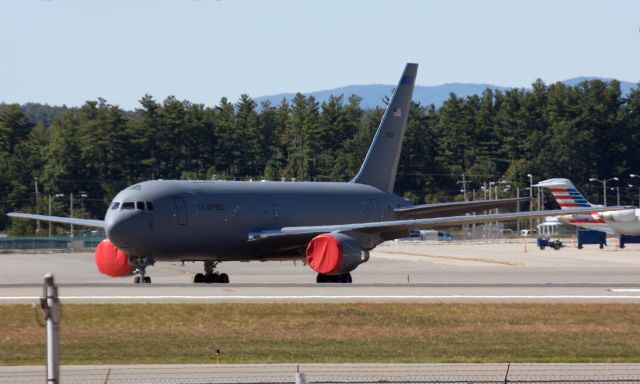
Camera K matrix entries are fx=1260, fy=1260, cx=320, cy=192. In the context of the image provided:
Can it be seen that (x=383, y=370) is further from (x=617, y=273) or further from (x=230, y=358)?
(x=617, y=273)

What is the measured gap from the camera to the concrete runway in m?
37.0

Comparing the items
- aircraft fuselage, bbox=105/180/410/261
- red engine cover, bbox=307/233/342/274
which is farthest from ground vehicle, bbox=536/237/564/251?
red engine cover, bbox=307/233/342/274

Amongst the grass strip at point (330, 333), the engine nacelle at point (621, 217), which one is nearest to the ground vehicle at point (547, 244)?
the engine nacelle at point (621, 217)

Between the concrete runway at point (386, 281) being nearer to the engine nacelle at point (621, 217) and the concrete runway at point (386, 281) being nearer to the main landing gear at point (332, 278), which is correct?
the main landing gear at point (332, 278)

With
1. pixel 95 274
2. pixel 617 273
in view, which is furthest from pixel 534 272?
pixel 95 274

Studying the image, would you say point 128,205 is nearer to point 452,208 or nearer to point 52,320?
point 452,208

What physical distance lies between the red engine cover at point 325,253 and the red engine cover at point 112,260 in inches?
275

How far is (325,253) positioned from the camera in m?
46.9

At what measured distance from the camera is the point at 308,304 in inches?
1357

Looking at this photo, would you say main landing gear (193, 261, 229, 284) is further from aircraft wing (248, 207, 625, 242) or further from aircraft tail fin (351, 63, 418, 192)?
aircraft tail fin (351, 63, 418, 192)

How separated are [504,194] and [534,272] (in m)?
136

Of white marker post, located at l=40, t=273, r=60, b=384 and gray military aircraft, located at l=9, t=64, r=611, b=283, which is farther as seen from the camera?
gray military aircraft, located at l=9, t=64, r=611, b=283

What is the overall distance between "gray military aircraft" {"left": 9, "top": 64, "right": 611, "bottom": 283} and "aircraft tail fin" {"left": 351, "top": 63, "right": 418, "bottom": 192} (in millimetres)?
2112

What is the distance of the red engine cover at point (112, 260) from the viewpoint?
47.7 m
